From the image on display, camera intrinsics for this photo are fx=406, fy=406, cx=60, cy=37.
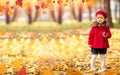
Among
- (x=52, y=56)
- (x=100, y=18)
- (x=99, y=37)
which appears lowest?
(x=52, y=56)

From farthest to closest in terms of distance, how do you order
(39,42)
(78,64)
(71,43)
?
(39,42), (71,43), (78,64)

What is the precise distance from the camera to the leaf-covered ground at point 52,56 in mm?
10047

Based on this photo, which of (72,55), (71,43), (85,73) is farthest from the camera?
(71,43)

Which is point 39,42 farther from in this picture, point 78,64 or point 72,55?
point 78,64

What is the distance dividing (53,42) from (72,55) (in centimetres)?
453

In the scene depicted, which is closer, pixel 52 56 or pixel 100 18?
pixel 100 18

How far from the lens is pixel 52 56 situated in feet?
43.9

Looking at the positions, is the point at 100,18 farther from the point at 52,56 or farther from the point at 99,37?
the point at 52,56

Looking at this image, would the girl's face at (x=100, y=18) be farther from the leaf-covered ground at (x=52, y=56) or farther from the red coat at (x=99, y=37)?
the leaf-covered ground at (x=52, y=56)


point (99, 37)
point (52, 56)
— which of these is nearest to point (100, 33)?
point (99, 37)

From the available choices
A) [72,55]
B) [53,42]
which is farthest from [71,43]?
[72,55]

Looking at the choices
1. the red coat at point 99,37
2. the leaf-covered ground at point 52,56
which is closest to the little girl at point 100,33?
the red coat at point 99,37

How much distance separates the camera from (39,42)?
59.3ft

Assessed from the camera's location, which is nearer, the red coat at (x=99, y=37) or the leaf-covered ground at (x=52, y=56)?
the red coat at (x=99, y=37)
